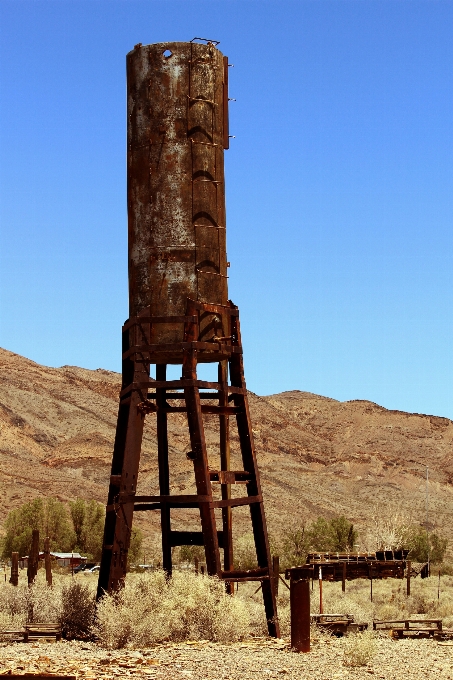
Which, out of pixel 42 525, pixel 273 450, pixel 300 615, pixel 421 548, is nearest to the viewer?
pixel 300 615

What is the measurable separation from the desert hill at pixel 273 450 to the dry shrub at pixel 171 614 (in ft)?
173

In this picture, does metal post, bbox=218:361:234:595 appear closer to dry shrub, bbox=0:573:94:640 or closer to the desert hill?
dry shrub, bbox=0:573:94:640

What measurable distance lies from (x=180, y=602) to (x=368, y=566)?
16.5 m

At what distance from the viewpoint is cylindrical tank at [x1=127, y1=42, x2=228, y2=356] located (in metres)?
18.9

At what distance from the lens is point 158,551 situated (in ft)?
196

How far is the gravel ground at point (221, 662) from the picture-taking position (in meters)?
13.2

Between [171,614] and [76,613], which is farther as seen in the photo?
[76,613]

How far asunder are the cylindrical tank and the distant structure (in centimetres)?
2

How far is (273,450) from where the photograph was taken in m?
113

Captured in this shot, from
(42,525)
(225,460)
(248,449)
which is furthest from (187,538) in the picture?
(42,525)

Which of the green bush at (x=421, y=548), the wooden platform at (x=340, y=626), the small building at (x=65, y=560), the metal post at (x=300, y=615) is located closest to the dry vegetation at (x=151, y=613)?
the wooden platform at (x=340, y=626)

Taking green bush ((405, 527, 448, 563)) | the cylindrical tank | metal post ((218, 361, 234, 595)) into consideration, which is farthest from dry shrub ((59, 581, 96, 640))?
green bush ((405, 527, 448, 563))

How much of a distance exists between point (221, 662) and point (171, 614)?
2469 millimetres

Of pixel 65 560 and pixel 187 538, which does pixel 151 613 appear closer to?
pixel 187 538
